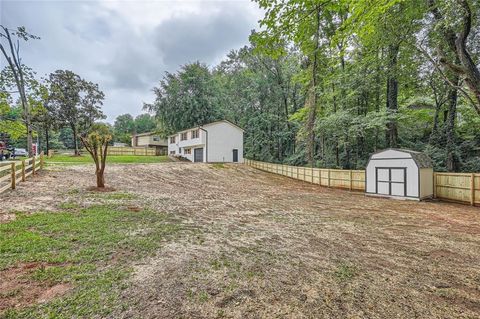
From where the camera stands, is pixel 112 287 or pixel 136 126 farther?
pixel 136 126

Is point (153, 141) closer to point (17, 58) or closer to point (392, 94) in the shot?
point (17, 58)

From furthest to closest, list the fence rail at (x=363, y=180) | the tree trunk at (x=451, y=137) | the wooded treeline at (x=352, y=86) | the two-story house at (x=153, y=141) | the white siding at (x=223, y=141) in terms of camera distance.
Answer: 1. the two-story house at (x=153, y=141)
2. the white siding at (x=223, y=141)
3. the tree trunk at (x=451, y=137)
4. the fence rail at (x=363, y=180)
5. the wooded treeline at (x=352, y=86)

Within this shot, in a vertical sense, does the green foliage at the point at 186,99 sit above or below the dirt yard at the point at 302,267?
above

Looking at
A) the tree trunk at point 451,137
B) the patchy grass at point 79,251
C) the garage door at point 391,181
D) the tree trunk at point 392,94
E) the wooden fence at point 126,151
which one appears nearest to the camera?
the patchy grass at point 79,251

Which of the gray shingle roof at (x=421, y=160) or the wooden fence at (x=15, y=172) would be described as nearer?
the wooden fence at (x=15, y=172)

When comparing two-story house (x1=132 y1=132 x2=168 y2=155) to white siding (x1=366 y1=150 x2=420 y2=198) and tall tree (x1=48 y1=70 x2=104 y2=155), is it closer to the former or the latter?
tall tree (x1=48 y1=70 x2=104 y2=155)

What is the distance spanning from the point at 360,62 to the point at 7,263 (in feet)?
64.1

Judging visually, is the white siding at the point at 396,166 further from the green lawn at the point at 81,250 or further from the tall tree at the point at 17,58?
the tall tree at the point at 17,58

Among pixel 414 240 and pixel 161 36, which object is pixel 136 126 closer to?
pixel 161 36

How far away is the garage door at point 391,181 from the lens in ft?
38.2

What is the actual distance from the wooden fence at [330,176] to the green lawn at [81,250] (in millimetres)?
12380

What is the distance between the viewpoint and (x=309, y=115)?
62.2 feet

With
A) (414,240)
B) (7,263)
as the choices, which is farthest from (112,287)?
(414,240)

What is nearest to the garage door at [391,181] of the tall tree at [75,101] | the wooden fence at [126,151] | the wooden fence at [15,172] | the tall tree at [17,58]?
the wooden fence at [15,172]
